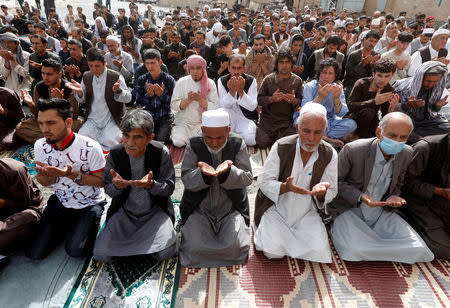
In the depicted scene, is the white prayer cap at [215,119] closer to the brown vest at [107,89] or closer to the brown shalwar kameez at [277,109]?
the brown shalwar kameez at [277,109]

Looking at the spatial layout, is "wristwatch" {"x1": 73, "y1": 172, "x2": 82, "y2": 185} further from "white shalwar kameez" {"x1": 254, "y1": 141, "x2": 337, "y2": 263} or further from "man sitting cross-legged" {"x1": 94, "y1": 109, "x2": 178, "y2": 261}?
"white shalwar kameez" {"x1": 254, "y1": 141, "x2": 337, "y2": 263}

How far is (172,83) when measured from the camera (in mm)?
4691

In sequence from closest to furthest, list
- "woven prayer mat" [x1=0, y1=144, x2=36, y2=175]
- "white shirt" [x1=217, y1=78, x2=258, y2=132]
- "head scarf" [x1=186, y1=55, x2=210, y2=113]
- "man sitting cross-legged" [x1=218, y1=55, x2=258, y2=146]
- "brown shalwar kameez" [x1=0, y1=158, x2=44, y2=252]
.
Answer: "brown shalwar kameez" [x1=0, y1=158, x2=44, y2=252] → "woven prayer mat" [x1=0, y1=144, x2=36, y2=175] → "head scarf" [x1=186, y1=55, x2=210, y2=113] → "man sitting cross-legged" [x1=218, y1=55, x2=258, y2=146] → "white shirt" [x1=217, y1=78, x2=258, y2=132]

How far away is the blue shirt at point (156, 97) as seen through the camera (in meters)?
4.56

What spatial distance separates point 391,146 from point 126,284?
259 centimetres

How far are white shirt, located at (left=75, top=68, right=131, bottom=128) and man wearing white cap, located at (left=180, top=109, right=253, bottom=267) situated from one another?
7.65ft

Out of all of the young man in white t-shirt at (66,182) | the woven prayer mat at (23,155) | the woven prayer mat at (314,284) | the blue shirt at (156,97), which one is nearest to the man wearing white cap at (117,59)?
the blue shirt at (156,97)

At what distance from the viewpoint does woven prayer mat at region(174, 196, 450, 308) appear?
2.33 meters

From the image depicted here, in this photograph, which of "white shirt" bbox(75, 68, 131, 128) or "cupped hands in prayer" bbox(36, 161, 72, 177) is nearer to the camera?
"cupped hands in prayer" bbox(36, 161, 72, 177)

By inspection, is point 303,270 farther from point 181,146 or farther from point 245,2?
point 245,2

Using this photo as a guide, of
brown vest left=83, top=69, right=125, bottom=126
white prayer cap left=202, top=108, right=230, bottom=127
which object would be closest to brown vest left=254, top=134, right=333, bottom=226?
white prayer cap left=202, top=108, right=230, bottom=127

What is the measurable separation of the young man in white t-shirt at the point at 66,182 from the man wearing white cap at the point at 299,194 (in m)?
1.55

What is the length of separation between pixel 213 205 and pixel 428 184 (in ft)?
6.81

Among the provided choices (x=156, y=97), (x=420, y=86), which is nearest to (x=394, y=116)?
(x=420, y=86)
